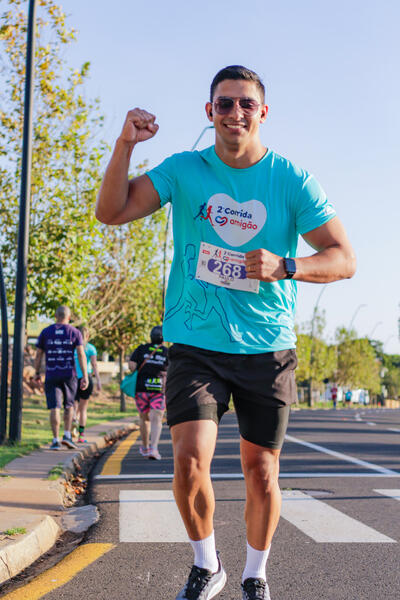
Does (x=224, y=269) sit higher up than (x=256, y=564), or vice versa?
(x=224, y=269)

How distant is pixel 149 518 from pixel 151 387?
4541mm

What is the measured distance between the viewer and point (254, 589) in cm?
321

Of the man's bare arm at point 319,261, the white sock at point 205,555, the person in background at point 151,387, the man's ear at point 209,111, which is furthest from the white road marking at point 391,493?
the man's ear at point 209,111

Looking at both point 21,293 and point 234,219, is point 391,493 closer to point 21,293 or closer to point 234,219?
point 234,219

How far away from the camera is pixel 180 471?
318 centimetres

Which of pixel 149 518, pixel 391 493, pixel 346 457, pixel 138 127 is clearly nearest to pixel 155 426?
pixel 346 457

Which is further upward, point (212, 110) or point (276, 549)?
point (212, 110)

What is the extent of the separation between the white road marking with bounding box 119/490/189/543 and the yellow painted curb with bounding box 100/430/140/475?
1.61m

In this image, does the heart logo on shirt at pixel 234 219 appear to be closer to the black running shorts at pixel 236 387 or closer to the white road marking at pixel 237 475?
the black running shorts at pixel 236 387

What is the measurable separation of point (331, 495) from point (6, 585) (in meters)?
3.95

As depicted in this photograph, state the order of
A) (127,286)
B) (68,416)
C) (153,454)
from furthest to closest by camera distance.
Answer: (127,286) → (68,416) → (153,454)

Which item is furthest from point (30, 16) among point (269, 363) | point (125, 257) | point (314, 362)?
point (314, 362)

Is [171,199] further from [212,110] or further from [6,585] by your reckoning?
[6,585]

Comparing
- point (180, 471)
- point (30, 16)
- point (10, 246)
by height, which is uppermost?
point (30, 16)
